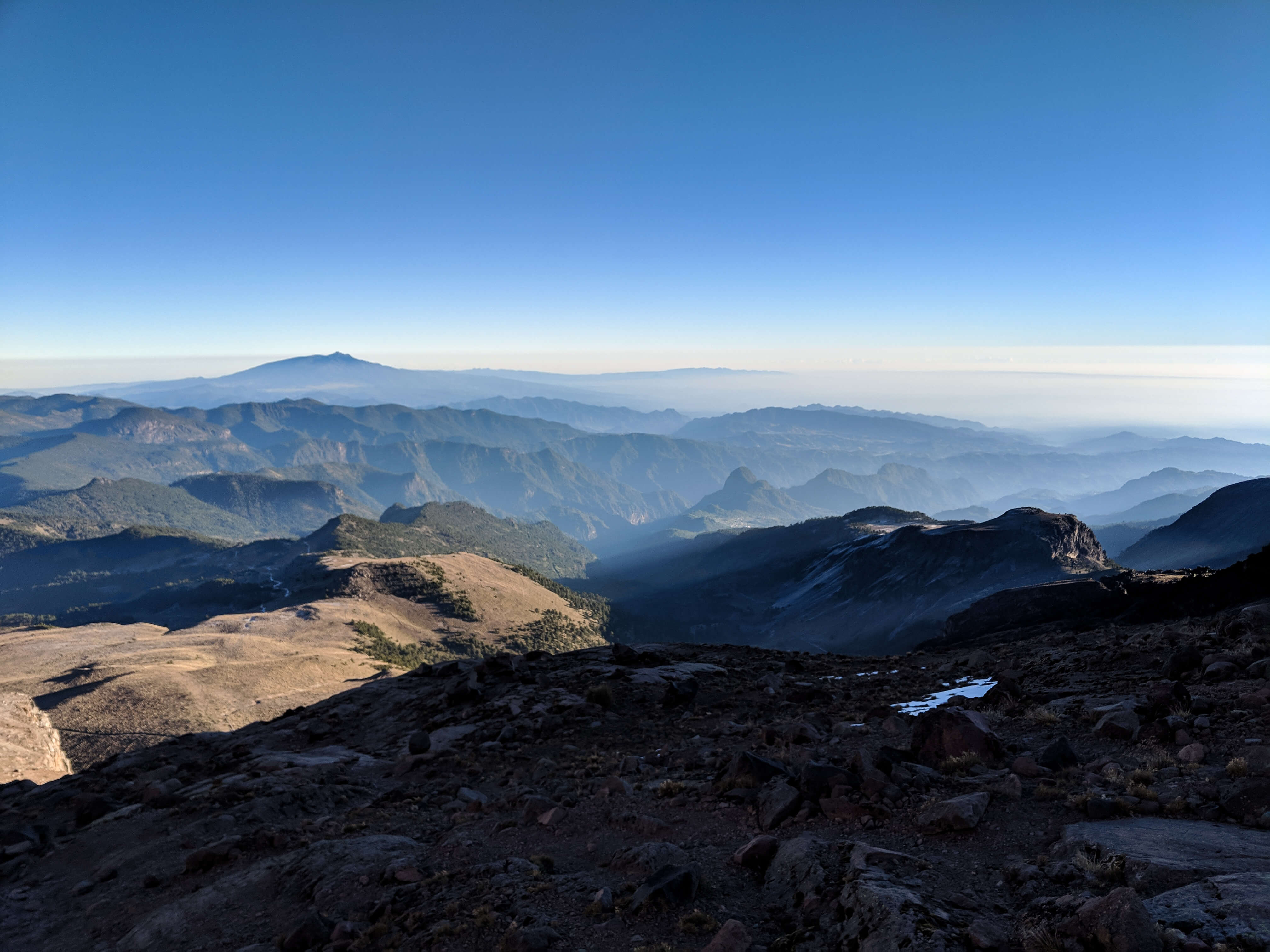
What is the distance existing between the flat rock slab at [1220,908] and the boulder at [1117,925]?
0.42 metres

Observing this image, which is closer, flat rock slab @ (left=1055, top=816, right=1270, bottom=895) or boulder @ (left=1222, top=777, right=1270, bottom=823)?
flat rock slab @ (left=1055, top=816, right=1270, bottom=895)

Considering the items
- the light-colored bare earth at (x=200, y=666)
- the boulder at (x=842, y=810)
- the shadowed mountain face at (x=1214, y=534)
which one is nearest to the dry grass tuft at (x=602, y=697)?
the boulder at (x=842, y=810)

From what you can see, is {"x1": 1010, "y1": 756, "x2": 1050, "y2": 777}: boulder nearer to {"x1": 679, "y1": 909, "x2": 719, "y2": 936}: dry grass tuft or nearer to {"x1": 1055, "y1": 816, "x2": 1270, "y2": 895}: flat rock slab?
{"x1": 1055, "y1": 816, "x2": 1270, "y2": 895}: flat rock slab

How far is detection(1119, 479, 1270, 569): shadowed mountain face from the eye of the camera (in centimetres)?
14250

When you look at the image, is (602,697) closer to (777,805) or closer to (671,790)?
(671,790)

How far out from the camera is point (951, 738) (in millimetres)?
12727

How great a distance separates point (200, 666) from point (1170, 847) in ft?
360

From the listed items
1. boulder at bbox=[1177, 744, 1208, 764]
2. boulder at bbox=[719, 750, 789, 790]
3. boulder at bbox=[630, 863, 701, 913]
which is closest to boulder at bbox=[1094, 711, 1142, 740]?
boulder at bbox=[1177, 744, 1208, 764]

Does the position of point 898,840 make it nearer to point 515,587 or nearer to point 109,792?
point 109,792

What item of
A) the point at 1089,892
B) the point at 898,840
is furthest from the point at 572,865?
the point at 1089,892

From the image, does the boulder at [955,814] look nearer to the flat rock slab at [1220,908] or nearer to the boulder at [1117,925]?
the flat rock slab at [1220,908]

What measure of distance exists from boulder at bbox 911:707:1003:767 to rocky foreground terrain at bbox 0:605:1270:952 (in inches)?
2.9

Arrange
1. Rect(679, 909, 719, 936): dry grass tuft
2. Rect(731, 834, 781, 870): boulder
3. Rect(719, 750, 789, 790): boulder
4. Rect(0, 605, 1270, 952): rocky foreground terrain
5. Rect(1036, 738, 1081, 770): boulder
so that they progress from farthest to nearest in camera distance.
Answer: Rect(719, 750, 789, 790): boulder, Rect(1036, 738, 1081, 770): boulder, Rect(731, 834, 781, 870): boulder, Rect(679, 909, 719, 936): dry grass tuft, Rect(0, 605, 1270, 952): rocky foreground terrain

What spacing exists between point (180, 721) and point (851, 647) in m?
123
